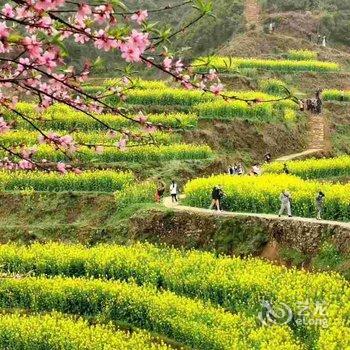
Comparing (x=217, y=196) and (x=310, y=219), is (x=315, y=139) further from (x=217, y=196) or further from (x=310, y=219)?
(x=310, y=219)

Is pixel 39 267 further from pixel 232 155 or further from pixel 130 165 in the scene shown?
pixel 232 155

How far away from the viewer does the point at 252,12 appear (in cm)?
4941

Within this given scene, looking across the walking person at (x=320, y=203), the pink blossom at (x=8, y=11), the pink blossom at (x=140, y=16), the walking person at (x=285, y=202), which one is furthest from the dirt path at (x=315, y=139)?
the pink blossom at (x=8, y=11)

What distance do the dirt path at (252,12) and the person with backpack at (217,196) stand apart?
28.7 meters

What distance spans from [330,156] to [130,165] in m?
11.4

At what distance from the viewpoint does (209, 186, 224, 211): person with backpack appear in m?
20.2

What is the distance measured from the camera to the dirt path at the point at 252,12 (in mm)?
47219

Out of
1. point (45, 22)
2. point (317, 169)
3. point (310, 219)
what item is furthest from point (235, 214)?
point (45, 22)

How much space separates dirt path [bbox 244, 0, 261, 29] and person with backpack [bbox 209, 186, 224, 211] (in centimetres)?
2868

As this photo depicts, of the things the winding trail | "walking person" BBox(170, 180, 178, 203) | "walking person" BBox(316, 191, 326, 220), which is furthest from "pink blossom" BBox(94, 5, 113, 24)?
"walking person" BBox(170, 180, 178, 203)

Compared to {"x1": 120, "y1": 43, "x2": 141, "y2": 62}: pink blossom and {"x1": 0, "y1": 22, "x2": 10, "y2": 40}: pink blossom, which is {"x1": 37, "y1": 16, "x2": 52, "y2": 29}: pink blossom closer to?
{"x1": 0, "y1": 22, "x2": 10, "y2": 40}: pink blossom

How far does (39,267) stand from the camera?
1861cm

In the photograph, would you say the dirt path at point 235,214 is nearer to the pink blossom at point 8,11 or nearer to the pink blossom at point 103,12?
the pink blossom at point 8,11

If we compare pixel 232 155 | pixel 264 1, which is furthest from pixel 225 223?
pixel 264 1
